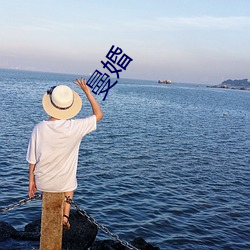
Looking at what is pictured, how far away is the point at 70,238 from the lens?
28.4 feet

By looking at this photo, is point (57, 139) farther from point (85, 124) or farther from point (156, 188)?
point (156, 188)

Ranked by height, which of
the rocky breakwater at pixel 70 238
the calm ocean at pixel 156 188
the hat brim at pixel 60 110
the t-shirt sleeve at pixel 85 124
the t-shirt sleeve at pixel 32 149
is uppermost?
the hat brim at pixel 60 110

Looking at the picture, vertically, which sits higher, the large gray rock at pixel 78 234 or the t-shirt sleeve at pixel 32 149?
the t-shirt sleeve at pixel 32 149

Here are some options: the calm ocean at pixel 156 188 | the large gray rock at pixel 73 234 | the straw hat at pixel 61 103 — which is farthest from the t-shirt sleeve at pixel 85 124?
the large gray rock at pixel 73 234

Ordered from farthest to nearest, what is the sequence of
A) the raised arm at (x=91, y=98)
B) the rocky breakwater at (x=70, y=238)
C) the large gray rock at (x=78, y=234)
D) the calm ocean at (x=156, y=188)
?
1. the calm ocean at (x=156, y=188)
2. the large gray rock at (x=78, y=234)
3. the rocky breakwater at (x=70, y=238)
4. the raised arm at (x=91, y=98)

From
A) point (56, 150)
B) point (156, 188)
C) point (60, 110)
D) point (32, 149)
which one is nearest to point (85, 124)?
point (60, 110)

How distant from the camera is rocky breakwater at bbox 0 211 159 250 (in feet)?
26.8

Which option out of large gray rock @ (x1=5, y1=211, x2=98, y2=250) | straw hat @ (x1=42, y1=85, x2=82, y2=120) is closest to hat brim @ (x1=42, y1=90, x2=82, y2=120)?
straw hat @ (x1=42, y1=85, x2=82, y2=120)

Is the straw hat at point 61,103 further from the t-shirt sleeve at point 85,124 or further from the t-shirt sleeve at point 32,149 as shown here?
the t-shirt sleeve at point 32,149

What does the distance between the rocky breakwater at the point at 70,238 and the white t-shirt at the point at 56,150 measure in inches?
170

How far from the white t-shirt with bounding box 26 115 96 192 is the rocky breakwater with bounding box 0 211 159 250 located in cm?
432

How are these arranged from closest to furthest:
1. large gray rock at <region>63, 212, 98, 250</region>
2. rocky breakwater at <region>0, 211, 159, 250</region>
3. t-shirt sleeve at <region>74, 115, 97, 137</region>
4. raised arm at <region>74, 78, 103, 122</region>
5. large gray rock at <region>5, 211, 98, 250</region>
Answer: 1. t-shirt sleeve at <region>74, 115, 97, 137</region>
2. raised arm at <region>74, 78, 103, 122</region>
3. rocky breakwater at <region>0, 211, 159, 250</region>
4. large gray rock at <region>5, 211, 98, 250</region>
5. large gray rock at <region>63, 212, 98, 250</region>

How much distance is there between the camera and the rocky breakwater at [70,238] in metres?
8.16

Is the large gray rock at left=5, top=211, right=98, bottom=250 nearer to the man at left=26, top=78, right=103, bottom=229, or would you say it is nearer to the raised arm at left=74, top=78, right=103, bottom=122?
the man at left=26, top=78, right=103, bottom=229
